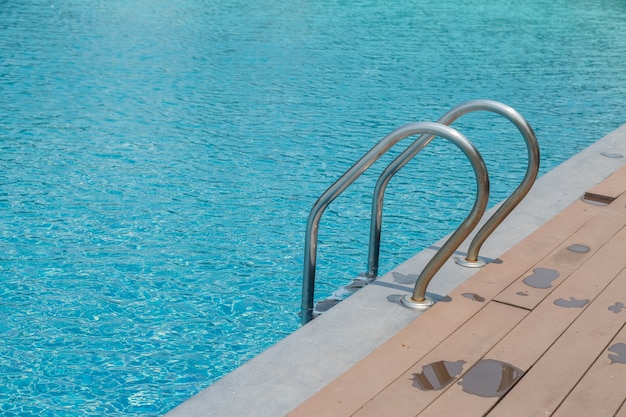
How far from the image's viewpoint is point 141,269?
20.9ft

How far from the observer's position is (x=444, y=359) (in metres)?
3.73

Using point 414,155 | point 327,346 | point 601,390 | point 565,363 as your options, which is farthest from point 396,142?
point 601,390

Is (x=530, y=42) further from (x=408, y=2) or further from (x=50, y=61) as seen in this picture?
(x=50, y=61)

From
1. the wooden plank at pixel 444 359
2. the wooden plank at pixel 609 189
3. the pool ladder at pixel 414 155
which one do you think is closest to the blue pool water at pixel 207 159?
Answer: the pool ladder at pixel 414 155

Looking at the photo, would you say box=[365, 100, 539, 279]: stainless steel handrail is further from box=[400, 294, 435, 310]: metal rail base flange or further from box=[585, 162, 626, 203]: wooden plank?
box=[585, 162, 626, 203]: wooden plank

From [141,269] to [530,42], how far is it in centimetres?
1152

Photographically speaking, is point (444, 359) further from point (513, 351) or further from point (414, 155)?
point (414, 155)

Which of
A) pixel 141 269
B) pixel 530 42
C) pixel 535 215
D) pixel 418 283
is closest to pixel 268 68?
pixel 530 42

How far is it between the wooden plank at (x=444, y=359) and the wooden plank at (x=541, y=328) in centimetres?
4

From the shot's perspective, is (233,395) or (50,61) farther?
(50,61)

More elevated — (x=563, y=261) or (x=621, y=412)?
(x=621, y=412)

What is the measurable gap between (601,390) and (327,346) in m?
1.15

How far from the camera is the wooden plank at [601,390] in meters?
3.34

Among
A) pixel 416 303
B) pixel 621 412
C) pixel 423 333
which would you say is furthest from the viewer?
pixel 416 303
